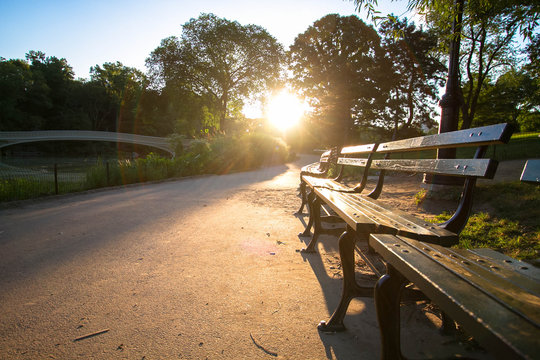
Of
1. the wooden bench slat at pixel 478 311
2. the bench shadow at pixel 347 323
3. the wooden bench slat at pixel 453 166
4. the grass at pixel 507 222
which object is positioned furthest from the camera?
the grass at pixel 507 222

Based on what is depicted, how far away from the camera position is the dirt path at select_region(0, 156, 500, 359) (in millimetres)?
1697

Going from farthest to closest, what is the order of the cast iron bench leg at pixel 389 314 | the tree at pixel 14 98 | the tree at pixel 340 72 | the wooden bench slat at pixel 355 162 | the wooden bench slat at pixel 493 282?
the tree at pixel 14 98 → the tree at pixel 340 72 → the wooden bench slat at pixel 355 162 → the cast iron bench leg at pixel 389 314 → the wooden bench slat at pixel 493 282

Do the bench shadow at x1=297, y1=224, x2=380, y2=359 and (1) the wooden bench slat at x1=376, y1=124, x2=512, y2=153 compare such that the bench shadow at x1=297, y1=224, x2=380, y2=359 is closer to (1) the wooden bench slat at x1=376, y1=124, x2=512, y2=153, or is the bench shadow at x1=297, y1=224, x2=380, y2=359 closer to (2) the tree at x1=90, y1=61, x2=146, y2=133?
(1) the wooden bench slat at x1=376, y1=124, x2=512, y2=153

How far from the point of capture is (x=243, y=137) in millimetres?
18391

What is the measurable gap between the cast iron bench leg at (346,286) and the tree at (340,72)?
23083 millimetres

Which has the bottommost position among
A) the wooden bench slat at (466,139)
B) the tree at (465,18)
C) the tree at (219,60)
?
the wooden bench slat at (466,139)

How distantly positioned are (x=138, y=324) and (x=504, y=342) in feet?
6.27

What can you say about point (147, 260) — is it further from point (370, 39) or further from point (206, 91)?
point (206, 91)

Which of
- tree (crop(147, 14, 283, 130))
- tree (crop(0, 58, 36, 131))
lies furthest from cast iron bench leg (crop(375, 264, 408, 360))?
tree (crop(0, 58, 36, 131))

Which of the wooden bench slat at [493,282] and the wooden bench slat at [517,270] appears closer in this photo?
the wooden bench slat at [493,282]

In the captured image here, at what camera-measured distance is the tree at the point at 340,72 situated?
76.5 feet

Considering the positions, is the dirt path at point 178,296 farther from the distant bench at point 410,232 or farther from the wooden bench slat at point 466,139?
the wooden bench slat at point 466,139

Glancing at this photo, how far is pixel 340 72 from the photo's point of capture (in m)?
23.7

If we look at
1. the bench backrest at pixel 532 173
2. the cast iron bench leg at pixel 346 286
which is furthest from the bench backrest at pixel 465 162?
the cast iron bench leg at pixel 346 286
